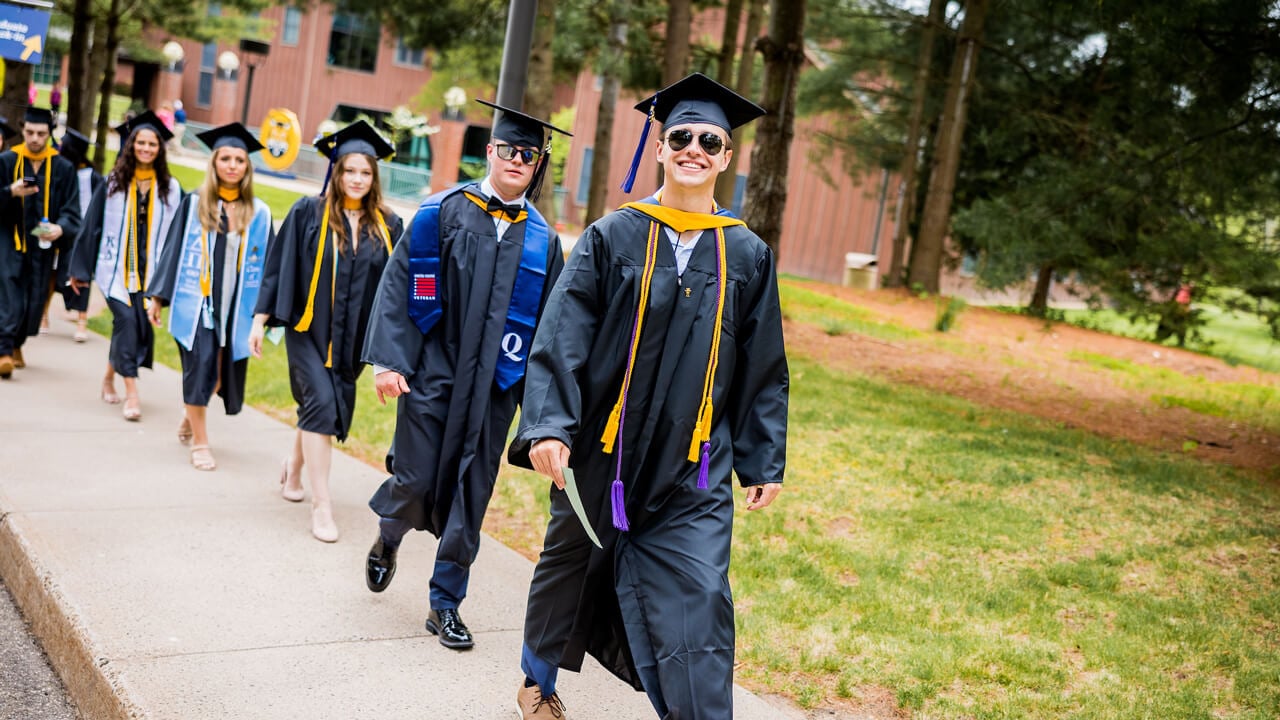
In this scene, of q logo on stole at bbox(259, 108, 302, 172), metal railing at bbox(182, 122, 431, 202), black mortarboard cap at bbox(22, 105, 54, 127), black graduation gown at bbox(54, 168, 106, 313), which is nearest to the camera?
black mortarboard cap at bbox(22, 105, 54, 127)

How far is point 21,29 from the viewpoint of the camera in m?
9.38

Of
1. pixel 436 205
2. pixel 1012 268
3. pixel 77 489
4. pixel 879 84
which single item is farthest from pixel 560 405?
pixel 879 84

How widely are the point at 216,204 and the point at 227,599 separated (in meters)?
2.79

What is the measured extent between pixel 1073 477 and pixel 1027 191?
4.58 metres

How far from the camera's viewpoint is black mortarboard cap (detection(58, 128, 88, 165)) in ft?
32.2

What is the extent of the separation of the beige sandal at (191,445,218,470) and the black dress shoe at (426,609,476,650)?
278cm

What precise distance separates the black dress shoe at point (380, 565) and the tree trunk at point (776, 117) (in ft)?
26.9

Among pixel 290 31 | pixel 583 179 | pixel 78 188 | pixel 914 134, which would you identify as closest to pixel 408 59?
pixel 290 31

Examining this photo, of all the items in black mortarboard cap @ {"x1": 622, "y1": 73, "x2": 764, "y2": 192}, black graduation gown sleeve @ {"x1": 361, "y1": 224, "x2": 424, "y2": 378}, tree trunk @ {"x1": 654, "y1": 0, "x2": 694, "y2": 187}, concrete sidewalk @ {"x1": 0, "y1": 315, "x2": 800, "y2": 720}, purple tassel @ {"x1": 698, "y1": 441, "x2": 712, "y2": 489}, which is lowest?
concrete sidewalk @ {"x1": 0, "y1": 315, "x2": 800, "y2": 720}

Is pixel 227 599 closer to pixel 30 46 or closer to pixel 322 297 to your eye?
pixel 322 297

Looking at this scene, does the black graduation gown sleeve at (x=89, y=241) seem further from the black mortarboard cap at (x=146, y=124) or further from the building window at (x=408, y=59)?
the building window at (x=408, y=59)

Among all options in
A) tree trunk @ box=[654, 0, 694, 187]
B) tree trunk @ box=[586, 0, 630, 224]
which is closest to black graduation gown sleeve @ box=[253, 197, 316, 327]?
tree trunk @ box=[654, 0, 694, 187]

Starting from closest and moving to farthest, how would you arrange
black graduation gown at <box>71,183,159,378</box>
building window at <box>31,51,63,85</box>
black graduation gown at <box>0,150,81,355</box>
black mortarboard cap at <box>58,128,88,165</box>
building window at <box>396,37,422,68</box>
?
black graduation gown at <box>71,183,159,378</box>
black graduation gown at <box>0,150,81,355</box>
black mortarboard cap at <box>58,128,88,165</box>
building window at <box>396,37,422,68</box>
building window at <box>31,51,63,85</box>

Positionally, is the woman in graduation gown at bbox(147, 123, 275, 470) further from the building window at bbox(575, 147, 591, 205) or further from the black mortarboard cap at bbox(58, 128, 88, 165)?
the building window at bbox(575, 147, 591, 205)
